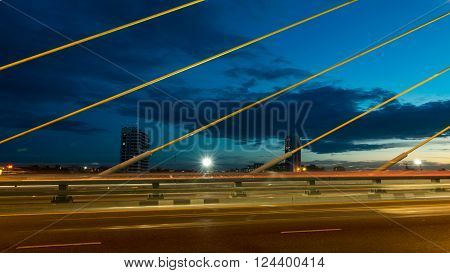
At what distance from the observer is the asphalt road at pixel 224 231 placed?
26.6 feet

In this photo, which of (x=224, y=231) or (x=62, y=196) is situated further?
(x=62, y=196)

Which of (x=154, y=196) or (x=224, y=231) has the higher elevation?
(x=154, y=196)

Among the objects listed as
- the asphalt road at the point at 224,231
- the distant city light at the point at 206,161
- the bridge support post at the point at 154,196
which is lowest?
the asphalt road at the point at 224,231

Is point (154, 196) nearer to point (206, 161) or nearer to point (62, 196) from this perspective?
point (62, 196)

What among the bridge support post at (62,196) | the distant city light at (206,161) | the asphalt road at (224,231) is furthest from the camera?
the distant city light at (206,161)

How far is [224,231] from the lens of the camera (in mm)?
10070

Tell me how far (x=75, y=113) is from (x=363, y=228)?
9.62m

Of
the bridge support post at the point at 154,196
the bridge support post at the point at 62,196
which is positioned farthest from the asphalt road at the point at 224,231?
the bridge support post at the point at 154,196

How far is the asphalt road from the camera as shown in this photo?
8117 millimetres

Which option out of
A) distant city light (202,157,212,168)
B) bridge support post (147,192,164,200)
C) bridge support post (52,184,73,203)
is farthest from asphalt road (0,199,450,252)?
distant city light (202,157,212,168)

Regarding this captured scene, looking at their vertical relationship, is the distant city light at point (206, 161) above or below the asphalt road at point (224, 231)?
above

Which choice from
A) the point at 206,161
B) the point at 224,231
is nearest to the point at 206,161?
the point at 206,161

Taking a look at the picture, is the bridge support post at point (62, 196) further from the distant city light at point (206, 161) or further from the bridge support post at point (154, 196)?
the distant city light at point (206, 161)

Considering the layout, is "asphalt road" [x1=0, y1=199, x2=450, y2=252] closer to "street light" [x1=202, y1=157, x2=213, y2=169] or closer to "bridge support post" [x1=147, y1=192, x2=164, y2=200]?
"bridge support post" [x1=147, y1=192, x2=164, y2=200]
